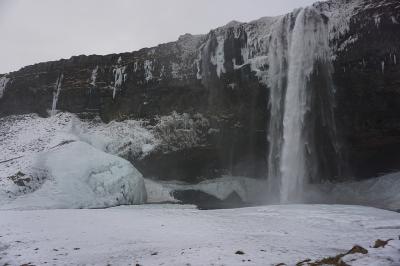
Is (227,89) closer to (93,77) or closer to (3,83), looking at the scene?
(93,77)

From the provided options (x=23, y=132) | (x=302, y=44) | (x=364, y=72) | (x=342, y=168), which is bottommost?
(x=342, y=168)

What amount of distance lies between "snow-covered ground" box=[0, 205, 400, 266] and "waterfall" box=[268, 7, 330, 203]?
25.9ft

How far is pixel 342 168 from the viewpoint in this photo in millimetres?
29328

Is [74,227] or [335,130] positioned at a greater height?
[335,130]

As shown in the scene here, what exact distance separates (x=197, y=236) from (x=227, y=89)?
1875 cm

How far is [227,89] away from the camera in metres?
31.1

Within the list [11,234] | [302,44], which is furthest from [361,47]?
[11,234]

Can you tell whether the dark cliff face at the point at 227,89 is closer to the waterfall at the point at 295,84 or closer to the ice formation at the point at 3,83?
the ice formation at the point at 3,83

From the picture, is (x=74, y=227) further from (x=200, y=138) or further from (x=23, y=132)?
(x=23, y=132)

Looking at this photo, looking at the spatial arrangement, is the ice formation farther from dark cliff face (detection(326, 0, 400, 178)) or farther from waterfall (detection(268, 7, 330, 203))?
dark cliff face (detection(326, 0, 400, 178))

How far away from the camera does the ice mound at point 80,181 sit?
958 inches

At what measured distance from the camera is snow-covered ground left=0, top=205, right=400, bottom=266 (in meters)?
10.2

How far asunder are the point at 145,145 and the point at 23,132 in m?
10.1

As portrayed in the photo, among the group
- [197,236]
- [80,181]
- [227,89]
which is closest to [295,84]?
[227,89]
